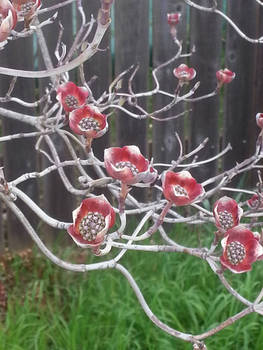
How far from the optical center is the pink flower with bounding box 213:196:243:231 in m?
1.14

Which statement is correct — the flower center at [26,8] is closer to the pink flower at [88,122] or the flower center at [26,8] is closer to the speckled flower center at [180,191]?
the pink flower at [88,122]

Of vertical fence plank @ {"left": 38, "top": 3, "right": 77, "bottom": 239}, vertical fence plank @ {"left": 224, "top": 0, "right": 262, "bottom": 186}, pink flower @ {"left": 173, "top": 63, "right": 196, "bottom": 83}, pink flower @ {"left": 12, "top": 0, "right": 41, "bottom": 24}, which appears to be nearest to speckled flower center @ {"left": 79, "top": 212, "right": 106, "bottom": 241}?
pink flower @ {"left": 12, "top": 0, "right": 41, "bottom": 24}

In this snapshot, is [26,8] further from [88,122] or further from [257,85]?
[257,85]

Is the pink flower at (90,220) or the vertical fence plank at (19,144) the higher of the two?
the pink flower at (90,220)

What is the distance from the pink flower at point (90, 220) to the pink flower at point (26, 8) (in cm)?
42

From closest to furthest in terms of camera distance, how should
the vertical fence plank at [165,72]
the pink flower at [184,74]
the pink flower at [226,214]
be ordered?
the pink flower at [226,214]
the pink flower at [184,74]
the vertical fence plank at [165,72]

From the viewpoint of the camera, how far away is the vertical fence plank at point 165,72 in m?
3.24

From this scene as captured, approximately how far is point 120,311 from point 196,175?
1.23 meters

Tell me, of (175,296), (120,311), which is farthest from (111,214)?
(175,296)

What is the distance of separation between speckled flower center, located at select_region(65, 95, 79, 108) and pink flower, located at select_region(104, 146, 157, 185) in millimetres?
457

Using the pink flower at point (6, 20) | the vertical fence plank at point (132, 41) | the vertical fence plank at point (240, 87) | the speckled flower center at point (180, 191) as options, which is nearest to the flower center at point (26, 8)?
the pink flower at point (6, 20)

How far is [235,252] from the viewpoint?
107 centimetres

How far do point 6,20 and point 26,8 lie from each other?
0.35 metres

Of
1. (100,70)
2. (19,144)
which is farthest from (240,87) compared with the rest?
(19,144)
